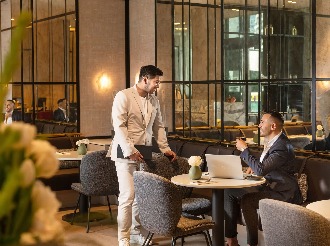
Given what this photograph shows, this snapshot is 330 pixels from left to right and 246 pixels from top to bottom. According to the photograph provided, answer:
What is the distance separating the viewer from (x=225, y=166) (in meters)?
5.14

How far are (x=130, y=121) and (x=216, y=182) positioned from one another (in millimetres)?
1113

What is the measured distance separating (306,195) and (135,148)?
6.23ft

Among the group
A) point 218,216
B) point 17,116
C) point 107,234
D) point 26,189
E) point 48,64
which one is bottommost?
point 107,234

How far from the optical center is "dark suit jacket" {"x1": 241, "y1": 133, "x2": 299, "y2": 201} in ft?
16.9

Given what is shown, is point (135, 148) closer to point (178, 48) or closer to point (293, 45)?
point (178, 48)

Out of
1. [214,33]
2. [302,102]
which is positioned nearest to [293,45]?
[302,102]

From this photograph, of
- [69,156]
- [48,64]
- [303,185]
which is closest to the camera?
[303,185]

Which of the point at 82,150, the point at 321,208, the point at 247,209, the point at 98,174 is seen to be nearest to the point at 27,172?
the point at 321,208

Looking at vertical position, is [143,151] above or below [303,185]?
above

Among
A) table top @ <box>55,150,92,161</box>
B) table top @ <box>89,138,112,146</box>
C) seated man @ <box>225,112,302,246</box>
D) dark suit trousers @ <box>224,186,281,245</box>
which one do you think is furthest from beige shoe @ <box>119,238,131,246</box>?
table top @ <box>89,138,112,146</box>

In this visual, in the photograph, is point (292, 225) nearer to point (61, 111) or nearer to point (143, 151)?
point (143, 151)

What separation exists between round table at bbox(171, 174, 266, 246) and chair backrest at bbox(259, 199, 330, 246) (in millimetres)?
1557

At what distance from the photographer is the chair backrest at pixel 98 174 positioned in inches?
259

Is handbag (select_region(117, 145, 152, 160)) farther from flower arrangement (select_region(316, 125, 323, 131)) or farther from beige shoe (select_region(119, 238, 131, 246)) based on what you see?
flower arrangement (select_region(316, 125, 323, 131))
